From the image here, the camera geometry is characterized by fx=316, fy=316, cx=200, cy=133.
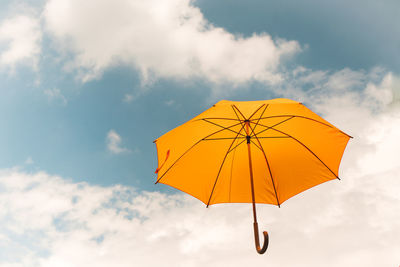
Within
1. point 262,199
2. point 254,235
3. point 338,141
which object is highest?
point 338,141

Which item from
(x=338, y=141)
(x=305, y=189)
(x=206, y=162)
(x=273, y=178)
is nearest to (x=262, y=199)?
(x=273, y=178)

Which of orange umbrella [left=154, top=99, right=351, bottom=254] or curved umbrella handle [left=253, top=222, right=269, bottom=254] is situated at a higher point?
orange umbrella [left=154, top=99, right=351, bottom=254]

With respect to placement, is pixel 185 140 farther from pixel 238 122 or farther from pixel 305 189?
pixel 305 189

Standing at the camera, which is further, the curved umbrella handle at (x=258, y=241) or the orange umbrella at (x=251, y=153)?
the orange umbrella at (x=251, y=153)

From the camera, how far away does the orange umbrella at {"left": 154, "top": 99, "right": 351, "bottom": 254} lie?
5.72 m

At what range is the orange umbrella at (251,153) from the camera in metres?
5.72

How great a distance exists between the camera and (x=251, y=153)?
598 cm

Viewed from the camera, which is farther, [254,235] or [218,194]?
[218,194]

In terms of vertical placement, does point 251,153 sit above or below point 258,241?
above

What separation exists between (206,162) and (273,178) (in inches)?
51.0

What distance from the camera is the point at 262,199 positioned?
5.95 m

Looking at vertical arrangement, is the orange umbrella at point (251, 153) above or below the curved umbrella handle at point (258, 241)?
above

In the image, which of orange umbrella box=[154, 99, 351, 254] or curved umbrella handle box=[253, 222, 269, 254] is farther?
orange umbrella box=[154, 99, 351, 254]

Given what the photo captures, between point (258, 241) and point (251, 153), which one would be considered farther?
point (251, 153)
